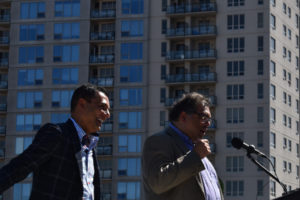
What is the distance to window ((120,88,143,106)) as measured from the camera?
3191 inches

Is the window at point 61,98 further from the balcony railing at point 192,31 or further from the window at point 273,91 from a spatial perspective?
the window at point 273,91

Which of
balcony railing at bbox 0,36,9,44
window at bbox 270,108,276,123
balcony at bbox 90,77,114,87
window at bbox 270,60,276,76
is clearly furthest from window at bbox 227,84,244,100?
balcony railing at bbox 0,36,9,44

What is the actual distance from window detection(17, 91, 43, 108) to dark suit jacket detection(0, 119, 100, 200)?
75.6 meters

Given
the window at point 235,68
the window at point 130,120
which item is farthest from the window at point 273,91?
the window at point 130,120

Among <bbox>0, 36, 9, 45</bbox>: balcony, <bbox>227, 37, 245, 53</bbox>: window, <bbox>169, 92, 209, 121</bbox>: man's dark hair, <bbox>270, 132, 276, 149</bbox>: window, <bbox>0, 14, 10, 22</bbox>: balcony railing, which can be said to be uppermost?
<bbox>0, 14, 10, 22</bbox>: balcony railing

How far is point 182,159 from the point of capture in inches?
334

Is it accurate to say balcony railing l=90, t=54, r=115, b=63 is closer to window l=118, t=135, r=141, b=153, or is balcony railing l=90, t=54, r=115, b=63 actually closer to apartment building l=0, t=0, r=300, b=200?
apartment building l=0, t=0, r=300, b=200

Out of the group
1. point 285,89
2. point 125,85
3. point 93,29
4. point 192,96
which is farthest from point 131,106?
point 192,96

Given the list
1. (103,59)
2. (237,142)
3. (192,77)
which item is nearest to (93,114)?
(237,142)

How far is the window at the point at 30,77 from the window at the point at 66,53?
2.12 m

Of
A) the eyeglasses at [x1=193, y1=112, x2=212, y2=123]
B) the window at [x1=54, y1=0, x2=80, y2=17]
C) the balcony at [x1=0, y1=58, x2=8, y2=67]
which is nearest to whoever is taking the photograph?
the eyeglasses at [x1=193, y1=112, x2=212, y2=123]

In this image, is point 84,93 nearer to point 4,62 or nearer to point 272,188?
point 272,188

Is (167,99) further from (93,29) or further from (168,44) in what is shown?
(93,29)

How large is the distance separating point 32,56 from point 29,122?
6.67 metres
